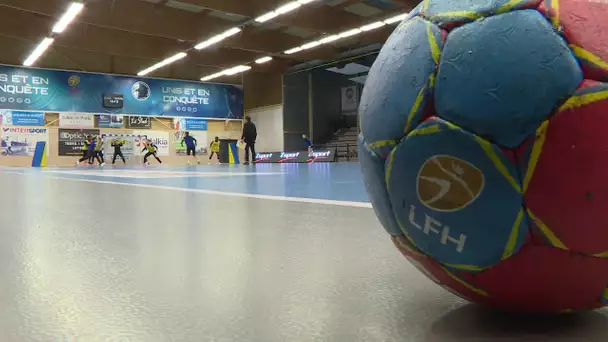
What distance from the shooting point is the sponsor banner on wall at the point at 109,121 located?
63.9ft

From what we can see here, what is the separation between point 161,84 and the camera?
2097cm

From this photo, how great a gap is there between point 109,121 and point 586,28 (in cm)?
2088

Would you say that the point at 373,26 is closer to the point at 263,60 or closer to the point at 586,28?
the point at 263,60

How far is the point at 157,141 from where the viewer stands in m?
20.8

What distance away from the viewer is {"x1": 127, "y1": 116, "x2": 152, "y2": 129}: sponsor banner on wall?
66.1 feet

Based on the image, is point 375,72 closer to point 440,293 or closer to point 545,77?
point 545,77

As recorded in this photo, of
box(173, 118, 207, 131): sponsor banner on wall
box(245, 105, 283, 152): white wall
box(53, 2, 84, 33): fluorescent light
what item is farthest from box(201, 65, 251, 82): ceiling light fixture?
box(53, 2, 84, 33): fluorescent light

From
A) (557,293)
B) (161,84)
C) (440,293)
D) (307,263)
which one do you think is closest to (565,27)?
(557,293)

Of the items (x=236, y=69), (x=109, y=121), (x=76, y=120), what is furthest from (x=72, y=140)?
(x=236, y=69)

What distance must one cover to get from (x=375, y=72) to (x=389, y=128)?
0.12 meters

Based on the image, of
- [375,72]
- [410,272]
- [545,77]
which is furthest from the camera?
[410,272]

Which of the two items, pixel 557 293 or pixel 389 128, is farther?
pixel 389 128

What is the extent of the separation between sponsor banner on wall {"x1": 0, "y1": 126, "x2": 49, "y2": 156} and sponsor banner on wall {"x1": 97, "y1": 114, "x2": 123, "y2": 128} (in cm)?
199

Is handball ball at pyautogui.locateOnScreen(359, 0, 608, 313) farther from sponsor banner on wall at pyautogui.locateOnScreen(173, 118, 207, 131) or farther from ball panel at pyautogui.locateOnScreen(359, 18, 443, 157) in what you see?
sponsor banner on wall at pyautogui.locateOnScreen(173, 118, 207, 131)
